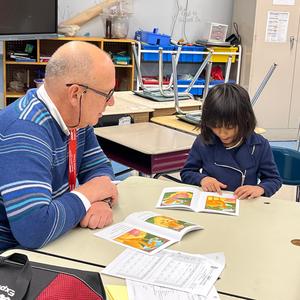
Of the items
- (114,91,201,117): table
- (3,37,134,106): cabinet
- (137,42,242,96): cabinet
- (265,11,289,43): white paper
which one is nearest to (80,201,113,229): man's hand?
(114,91,201,117): table

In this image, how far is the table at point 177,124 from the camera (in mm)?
2992

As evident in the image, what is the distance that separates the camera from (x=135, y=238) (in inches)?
55.7

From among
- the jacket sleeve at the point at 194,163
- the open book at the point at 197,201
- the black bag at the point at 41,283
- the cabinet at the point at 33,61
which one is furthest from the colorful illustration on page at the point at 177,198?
the cabinet at the point at 33,61

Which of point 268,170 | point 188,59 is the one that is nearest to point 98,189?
point 268,170

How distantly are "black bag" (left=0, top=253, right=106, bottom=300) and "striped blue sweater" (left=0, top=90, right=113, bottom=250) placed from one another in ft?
0.84

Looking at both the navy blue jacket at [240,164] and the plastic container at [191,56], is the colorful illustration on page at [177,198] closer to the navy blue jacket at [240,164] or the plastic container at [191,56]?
the navy blue jacket at [240,164]

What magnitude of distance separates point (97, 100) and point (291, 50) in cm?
456

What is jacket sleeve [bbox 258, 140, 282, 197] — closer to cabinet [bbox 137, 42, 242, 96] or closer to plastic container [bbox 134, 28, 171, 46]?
cabinet [bbox 137, 42, 242, 96]

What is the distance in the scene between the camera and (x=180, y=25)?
5.90 metres

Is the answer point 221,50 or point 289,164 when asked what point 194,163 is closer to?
point 289,164

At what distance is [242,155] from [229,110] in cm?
22

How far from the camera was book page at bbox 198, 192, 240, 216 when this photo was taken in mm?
1652

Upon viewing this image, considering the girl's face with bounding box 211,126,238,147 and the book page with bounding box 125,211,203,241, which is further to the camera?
the girl's face with bounding box 211,126,238,147

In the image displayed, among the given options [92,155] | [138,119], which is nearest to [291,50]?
[138,119]
